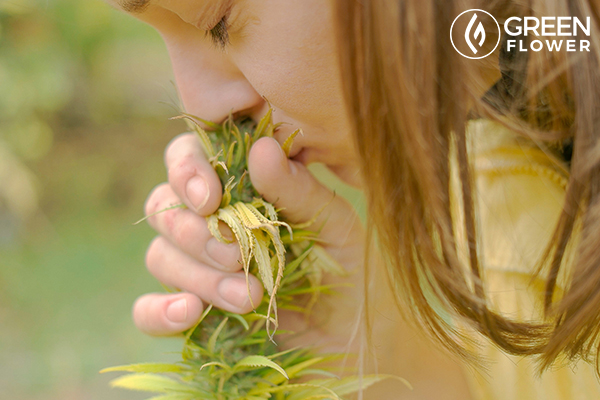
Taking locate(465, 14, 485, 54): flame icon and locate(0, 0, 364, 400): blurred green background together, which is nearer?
locate(465, 14, 485, 54): flame icon

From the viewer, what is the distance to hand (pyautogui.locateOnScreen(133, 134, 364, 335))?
0.60m

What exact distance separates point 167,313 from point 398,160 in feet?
1.31

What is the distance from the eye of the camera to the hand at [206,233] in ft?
1.98

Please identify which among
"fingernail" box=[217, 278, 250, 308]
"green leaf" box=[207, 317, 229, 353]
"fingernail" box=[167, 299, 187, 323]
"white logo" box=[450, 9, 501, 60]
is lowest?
"fingernail" box=[167, 299, 187, 323]

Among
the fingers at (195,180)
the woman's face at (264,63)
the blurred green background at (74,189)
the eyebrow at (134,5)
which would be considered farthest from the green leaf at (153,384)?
the blurred green background at (74,189)

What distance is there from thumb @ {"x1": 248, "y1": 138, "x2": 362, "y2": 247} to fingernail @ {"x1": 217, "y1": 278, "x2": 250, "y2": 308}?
4.5 inches

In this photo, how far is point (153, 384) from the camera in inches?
24.5

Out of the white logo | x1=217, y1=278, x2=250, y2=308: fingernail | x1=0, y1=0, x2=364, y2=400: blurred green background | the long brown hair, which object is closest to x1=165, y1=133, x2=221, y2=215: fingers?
x1=217, y1=278, x2=250, y2=308: fingernail

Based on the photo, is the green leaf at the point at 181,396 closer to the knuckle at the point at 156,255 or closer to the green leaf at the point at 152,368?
the green leaf at the point at 152,368

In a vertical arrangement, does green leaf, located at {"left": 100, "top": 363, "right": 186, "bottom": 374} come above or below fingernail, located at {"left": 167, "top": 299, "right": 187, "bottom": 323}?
below

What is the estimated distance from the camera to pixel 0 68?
2465 mm

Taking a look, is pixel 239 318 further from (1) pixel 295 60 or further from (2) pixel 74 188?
(2) pixel 74 188

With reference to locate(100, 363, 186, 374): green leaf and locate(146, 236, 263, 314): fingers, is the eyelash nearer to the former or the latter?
locate(146, 236, 263, 314): fingers

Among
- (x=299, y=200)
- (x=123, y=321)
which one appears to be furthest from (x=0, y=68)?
(x=299, y=200)
